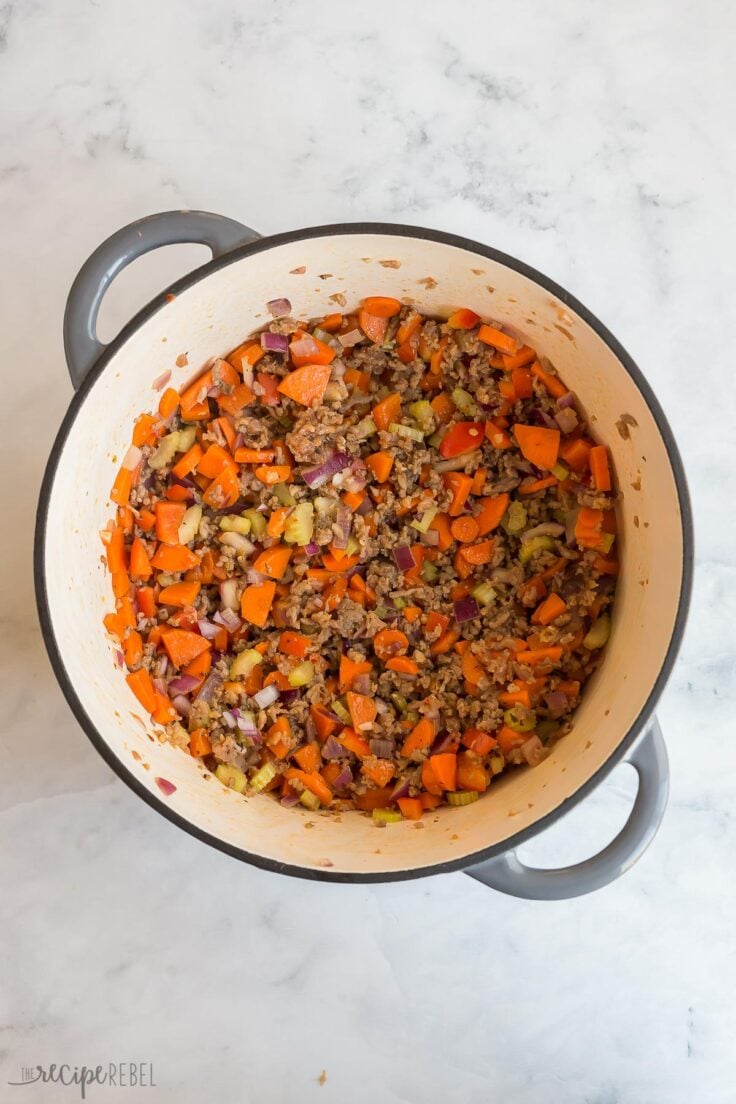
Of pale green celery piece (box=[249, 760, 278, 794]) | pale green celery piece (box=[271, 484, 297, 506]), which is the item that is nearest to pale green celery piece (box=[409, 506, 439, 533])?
pale green celery piece (box=[271, 484, 297, 506])

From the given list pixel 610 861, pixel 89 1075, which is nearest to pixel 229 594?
pixel 610 861

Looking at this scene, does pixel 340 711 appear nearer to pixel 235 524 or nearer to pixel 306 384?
pixel 235 524

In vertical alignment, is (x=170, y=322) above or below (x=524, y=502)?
above

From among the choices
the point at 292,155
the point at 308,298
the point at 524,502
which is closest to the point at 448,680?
the point at 524,502

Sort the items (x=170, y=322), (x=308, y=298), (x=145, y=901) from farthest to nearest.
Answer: (x=145, y=901) < (x=308, y=298) < (x=170, y=322)

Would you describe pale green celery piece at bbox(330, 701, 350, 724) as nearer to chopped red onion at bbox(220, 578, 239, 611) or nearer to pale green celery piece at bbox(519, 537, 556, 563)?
chopped red onion at bbox(220, 578, 239, 611)

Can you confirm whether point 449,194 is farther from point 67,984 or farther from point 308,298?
point 67,984

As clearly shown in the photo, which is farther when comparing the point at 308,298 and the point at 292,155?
the point at 292,155
